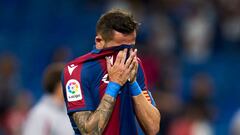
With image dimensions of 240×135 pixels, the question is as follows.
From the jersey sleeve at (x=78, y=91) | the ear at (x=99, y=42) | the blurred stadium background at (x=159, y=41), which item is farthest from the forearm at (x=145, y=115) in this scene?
the blurred stadium background at (x=159, y=41)

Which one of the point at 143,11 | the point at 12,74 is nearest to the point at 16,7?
the point at 143,11

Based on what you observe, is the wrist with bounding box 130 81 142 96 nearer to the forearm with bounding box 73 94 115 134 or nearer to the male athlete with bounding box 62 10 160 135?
the male athlete with bounding box 62 10 160 135

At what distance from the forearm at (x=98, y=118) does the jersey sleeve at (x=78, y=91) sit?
2.7 inches

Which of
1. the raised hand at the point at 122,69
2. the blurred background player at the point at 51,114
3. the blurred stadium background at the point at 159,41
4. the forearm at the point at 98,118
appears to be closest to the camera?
the forearm at the point at 98,118

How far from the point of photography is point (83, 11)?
1584cm

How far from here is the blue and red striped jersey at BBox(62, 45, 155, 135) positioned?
5.44 m

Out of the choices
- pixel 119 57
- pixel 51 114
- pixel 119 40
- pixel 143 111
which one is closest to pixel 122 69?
pixel 119 57

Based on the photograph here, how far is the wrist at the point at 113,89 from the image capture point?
538 cm

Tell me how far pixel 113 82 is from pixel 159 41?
9.44 meters

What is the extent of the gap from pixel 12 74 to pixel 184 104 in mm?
2659

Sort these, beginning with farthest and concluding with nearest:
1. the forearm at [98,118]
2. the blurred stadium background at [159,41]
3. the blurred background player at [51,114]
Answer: the blurred stadium background at [159,41]
the blurred background player at [51,114]
the forearm at [98,118]

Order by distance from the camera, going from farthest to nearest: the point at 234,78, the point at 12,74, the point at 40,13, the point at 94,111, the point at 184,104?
1. the point at 40,13
2. the point at 234,78
3. the point at 184,104
4. the point at 12,74
5. the point at 94,111

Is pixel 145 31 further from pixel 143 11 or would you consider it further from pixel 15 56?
pixel 15 56

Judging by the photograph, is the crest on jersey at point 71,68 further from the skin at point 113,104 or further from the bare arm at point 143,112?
the bare arm at point 143,112
